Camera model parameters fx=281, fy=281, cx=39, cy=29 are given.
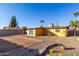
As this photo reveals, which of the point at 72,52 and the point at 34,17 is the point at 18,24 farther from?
the point at 72,52

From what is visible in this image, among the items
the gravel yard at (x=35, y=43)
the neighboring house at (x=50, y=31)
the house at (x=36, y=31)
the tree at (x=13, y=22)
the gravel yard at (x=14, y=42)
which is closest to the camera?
the tree at (x=13, y=22)

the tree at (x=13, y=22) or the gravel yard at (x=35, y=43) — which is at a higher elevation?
the tree at (x=13, y=22)

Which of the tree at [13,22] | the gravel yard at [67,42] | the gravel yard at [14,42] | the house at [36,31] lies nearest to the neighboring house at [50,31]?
the house at [36,31]

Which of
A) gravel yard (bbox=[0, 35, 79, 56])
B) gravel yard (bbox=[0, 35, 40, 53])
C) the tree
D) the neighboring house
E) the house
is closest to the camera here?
the tree

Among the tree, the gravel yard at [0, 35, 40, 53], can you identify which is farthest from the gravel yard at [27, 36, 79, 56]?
the tree

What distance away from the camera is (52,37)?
8.36 m

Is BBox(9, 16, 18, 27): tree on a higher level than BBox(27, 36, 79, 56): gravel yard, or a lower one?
higher

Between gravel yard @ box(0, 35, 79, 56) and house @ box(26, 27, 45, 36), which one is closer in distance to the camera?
gravel yard @ box(0, 35, 79, 56)

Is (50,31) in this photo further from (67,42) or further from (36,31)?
(67,42)

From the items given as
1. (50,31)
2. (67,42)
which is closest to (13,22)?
(50,31)

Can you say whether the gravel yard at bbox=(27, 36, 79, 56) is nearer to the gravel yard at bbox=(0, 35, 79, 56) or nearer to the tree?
the gravel yard at bbox=(0, 35, 79, 56)

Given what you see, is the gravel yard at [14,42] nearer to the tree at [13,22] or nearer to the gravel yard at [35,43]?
the gravel yard at [35,43]

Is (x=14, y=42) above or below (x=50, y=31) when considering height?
below

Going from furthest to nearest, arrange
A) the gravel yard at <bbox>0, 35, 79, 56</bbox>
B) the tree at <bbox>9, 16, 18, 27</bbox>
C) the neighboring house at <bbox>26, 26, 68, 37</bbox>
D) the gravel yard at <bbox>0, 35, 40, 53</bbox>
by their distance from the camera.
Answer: the neighboring house at <bbox>26, 26, 68, 37</bbox>, the gravel yard at <bbox>0, 35, 40, 53</bbox>, the gravel yard at <bbox>0, 35, 79, 56</bbox>, the tree at <bbox>9, 16, 18, 27</bbox>
